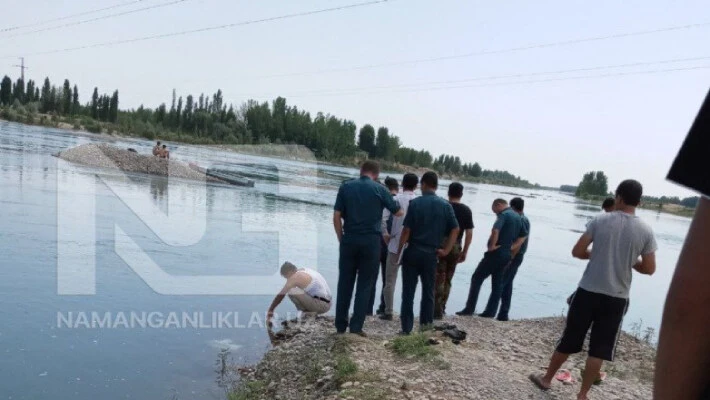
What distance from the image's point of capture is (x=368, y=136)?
129 m

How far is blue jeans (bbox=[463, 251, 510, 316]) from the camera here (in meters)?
9.23

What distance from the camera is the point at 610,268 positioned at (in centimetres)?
507

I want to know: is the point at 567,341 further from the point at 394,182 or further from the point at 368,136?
the point at 368,136

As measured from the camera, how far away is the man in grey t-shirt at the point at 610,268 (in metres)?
5.09

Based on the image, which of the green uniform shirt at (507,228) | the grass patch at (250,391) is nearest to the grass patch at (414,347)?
the grass patch at (250,391)

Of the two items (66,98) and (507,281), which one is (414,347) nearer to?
(507,281)

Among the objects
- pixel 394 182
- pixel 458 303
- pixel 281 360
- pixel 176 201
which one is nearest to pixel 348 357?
pixel 281 360

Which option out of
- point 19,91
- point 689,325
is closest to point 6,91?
point 19,91

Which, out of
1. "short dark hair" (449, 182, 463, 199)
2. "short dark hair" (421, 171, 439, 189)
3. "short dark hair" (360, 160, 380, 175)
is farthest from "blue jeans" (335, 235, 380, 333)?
"short dark hair" (449, 182, 463, 199)

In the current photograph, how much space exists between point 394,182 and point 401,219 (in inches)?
36.5

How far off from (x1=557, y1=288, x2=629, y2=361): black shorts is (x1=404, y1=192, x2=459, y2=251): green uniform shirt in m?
2.41

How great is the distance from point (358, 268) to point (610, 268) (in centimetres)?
316

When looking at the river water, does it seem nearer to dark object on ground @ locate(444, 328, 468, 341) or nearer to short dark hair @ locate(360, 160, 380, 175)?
dark object on ground @ locate(444, 328, 468, 341)

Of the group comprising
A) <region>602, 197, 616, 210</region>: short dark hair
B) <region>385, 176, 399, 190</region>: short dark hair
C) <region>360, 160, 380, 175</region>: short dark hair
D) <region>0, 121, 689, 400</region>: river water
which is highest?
<region>360, 160, 380, 175</region>: short dark hair
